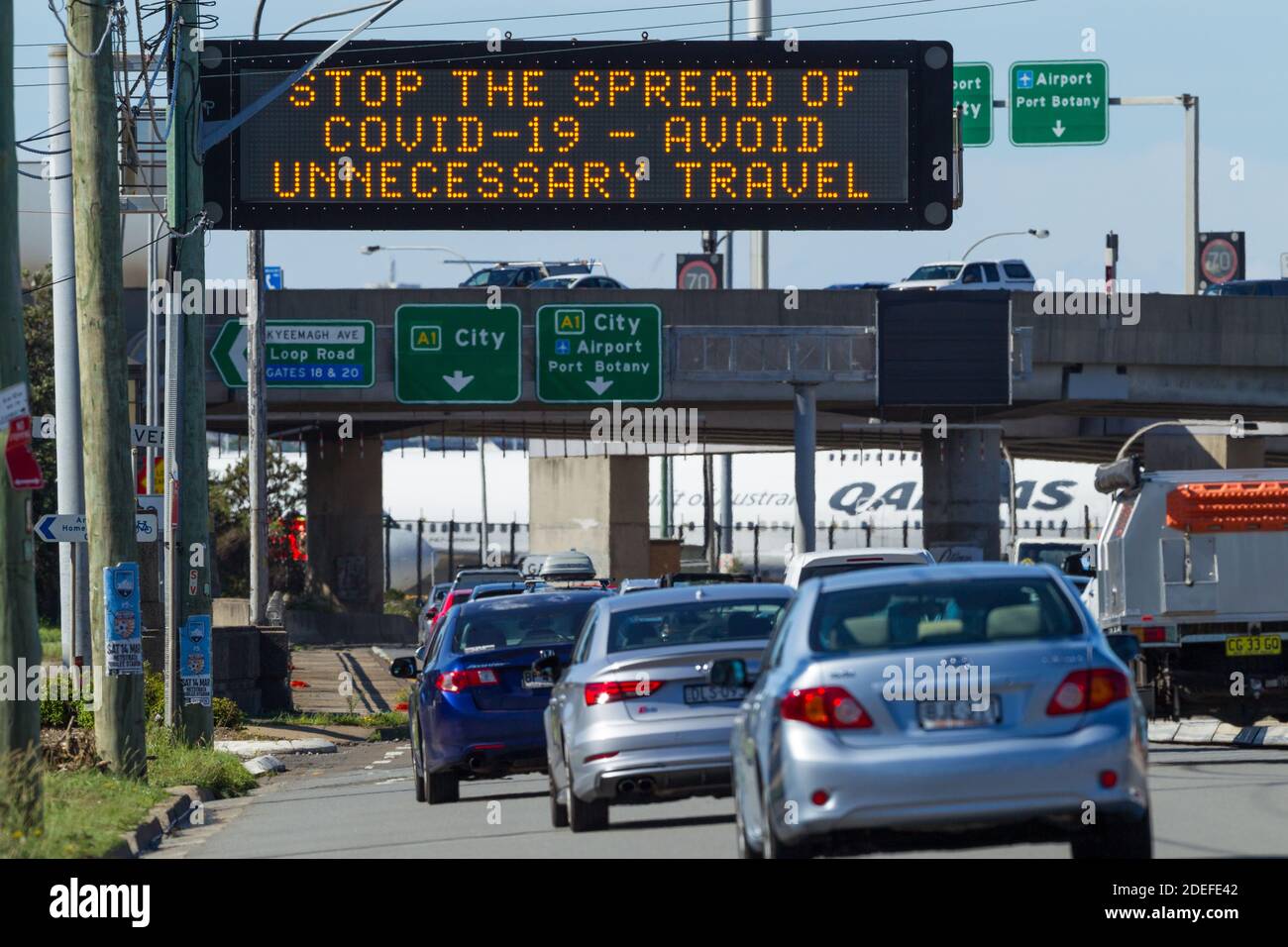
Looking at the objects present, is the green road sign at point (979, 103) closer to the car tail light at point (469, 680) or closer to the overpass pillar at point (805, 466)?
the overpass pillar at point (805, 466)

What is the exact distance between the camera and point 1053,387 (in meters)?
47.8

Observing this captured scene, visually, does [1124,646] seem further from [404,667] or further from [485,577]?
[485,577]

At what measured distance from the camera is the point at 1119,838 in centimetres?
1049

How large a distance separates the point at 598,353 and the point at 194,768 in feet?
66.6

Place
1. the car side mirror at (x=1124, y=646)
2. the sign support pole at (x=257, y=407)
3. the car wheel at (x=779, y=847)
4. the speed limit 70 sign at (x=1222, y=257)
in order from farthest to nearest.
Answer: the speed limit 70 sign at (x=1222, y=257) → the sign support pole at (x=257, y=407) → the car side mirror at (x=1124, y=646) → the car wheel at (x=779, y=847)

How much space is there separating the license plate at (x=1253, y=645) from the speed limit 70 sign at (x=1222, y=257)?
4561 centimetres

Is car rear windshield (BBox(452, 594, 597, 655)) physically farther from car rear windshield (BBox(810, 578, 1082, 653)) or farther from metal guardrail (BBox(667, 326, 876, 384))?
metal guardrail (BBox(667, 326, 876, 384))

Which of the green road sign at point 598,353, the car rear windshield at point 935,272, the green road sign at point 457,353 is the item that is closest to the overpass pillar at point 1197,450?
the car rear windshield at point 935,272

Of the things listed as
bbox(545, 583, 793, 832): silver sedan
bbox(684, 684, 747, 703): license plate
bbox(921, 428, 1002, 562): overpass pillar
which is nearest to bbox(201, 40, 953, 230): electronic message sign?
bbox(545, 583, 793, 832): silver sedan

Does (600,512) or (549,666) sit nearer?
(549,666)

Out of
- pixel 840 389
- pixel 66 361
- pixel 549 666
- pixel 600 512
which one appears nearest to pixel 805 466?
pixel 840 389

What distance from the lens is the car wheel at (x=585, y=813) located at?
14.4 m
